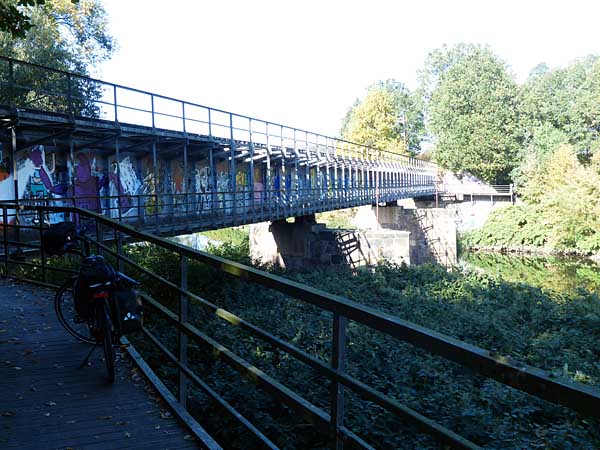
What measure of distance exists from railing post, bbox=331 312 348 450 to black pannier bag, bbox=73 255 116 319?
2700 millimetres

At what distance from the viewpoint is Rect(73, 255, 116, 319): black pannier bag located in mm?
4508

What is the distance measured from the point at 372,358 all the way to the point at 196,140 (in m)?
12.6

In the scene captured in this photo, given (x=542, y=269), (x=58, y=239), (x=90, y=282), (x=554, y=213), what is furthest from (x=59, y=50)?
(x=554, y=213)

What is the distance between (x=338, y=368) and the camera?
2359 mm

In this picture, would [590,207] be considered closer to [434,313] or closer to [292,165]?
[292,165]

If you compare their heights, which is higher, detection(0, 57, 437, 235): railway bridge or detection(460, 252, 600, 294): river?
detection(0, 57, 437, 235): railway bridge

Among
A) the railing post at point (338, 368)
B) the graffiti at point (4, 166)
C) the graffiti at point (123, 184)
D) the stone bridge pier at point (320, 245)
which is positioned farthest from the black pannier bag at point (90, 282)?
the stone bridge pier at point (320, 245)

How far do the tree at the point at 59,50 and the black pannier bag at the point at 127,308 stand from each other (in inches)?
570

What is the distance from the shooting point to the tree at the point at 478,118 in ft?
178

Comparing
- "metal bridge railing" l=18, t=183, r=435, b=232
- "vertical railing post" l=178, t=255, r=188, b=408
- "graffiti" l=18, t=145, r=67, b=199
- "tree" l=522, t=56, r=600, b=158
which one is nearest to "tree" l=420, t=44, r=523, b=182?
"tree" l=522, t=56, r=600, b=158

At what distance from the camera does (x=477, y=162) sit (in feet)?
181

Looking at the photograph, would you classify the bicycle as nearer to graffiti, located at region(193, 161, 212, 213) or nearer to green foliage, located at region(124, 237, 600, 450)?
green foliage, located at region(124, 237, 600, 450)

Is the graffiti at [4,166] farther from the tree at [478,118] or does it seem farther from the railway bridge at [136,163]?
the tree at [478,118]

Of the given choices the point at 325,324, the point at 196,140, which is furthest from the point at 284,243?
the point at 325,324
